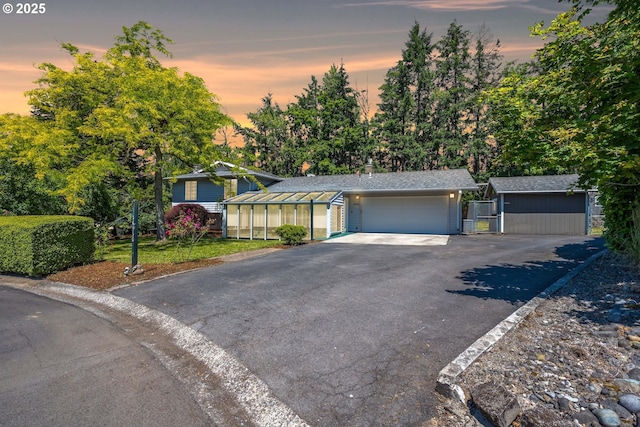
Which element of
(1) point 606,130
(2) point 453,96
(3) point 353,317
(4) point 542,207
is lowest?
(3) point 353,317

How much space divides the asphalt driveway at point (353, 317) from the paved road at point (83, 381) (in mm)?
907

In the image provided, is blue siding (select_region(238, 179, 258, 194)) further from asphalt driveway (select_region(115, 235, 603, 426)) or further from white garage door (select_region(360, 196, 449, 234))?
asphalt driveway (select_region(115, 235, 603, 426))

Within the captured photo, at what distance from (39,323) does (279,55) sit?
9319 mm

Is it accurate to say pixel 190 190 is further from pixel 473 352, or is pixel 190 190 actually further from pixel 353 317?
pixel 473 352

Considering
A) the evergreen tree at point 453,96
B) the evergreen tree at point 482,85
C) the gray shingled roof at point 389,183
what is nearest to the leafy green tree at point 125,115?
the gray shingled roof at point 389,183

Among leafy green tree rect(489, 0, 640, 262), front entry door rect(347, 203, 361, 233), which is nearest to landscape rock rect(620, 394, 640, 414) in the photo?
leafy green tree rect(489, 0, 640, 262)

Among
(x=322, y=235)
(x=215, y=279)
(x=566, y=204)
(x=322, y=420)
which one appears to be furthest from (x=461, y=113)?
(x=322, y=420)

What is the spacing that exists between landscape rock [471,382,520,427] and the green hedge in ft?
35.7

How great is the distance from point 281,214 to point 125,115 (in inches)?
356

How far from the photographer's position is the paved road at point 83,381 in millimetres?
2820

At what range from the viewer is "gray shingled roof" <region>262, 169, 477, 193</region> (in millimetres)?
19938

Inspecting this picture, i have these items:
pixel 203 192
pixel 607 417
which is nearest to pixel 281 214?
pixel 203 192

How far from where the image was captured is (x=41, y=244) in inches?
339

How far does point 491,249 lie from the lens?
1286 cm
